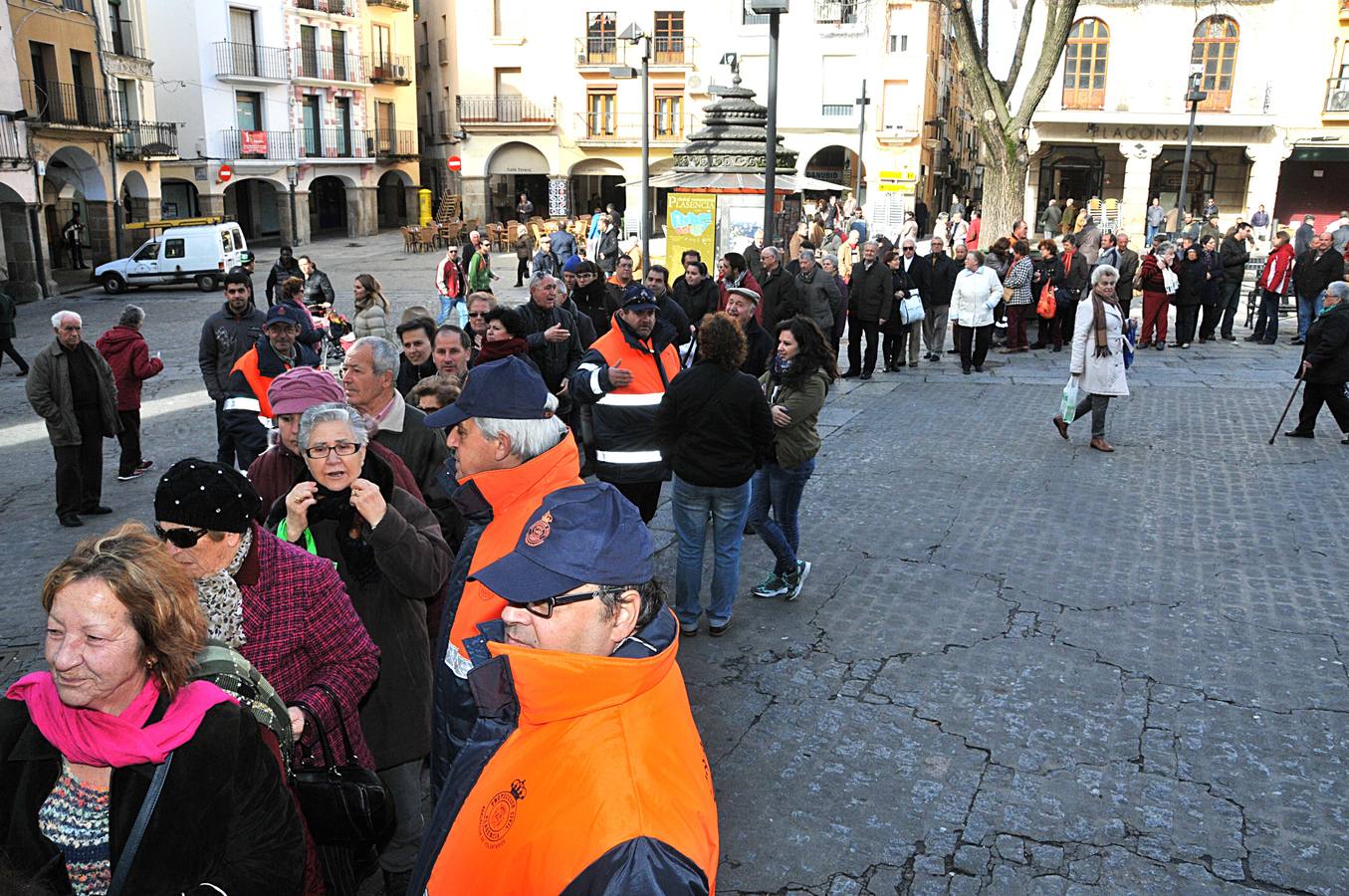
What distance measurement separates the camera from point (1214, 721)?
507cm

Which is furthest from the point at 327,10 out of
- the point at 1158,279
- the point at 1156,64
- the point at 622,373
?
the point at 622,373

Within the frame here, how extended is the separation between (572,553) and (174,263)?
28598 mm

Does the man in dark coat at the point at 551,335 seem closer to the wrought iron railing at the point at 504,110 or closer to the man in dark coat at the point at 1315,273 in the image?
the man in dark coat at the point at 1315,273

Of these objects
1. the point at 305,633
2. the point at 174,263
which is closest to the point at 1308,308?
the point at 305,633

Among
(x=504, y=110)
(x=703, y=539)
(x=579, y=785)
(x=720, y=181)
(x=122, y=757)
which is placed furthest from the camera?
(x=504, y=110)

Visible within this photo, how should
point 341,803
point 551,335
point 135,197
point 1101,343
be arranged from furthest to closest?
point 135,197 < point 1101,343 < point 551,335 < point 341,803

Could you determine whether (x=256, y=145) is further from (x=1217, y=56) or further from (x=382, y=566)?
(x=382, y=566)

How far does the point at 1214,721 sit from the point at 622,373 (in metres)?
3.61

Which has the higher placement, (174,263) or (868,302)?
(868,302)

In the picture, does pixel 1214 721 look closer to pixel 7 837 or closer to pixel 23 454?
pixel 7 837

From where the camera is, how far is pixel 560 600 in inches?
83.4

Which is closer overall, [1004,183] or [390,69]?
[1004,183]

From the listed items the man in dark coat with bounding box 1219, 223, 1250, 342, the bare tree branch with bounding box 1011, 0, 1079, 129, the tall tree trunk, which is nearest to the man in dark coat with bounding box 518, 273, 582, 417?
the man in dark coat with bounding box 1219, 223, 1250, 342

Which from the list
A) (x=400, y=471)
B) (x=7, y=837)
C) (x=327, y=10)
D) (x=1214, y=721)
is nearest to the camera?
(x=7, y=837)
